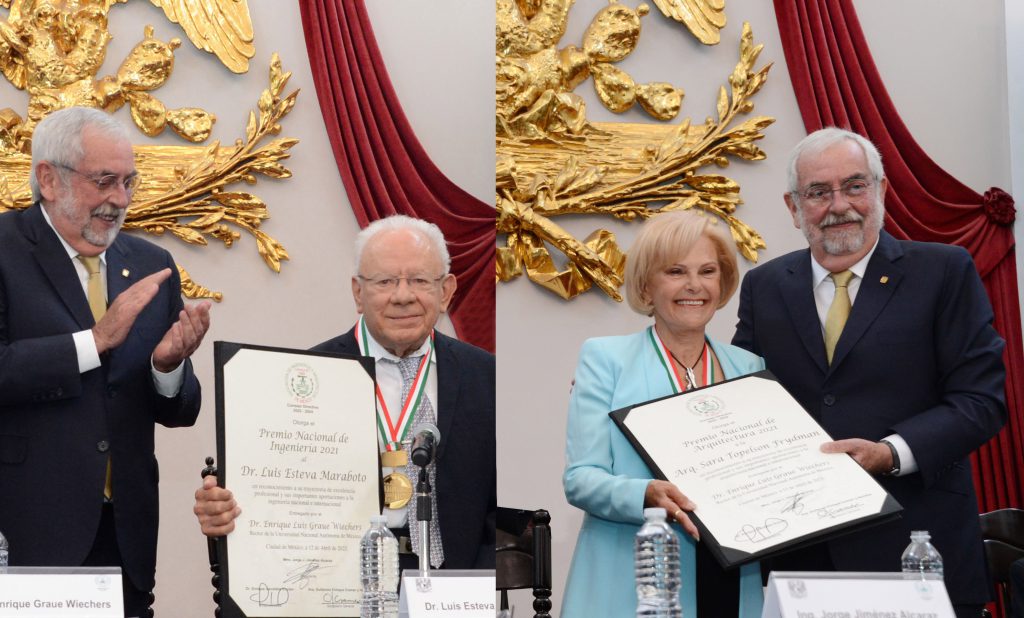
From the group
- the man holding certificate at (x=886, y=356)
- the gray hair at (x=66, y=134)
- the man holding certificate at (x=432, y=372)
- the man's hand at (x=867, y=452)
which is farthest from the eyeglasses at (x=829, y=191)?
the gray hair at (x=66, y=134)

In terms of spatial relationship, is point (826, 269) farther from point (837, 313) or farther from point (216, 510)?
point (216, 510)

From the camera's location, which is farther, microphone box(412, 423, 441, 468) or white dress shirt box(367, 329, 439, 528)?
white dress shirt box(367, 329, 439, 528)

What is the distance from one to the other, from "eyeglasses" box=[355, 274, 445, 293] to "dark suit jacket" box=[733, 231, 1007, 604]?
3.11 ft

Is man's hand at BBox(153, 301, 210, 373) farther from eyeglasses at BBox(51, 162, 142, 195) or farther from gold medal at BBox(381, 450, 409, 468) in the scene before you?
gold medal at BBox(381, 450, 409, 468)

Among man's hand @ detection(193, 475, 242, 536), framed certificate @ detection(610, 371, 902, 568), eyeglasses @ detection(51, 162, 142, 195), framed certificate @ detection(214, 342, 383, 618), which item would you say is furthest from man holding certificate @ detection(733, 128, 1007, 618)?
eyeglasses @ detection(51, 162, 142, 195)

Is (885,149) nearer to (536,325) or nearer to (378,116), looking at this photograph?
(536,325)

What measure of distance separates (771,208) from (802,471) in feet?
3.25

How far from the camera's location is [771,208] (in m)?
3.24

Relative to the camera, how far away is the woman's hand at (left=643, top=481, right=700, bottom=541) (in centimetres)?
237

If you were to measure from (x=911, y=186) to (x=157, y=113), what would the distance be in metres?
2.21

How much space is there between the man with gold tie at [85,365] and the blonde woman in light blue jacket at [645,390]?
3.68ft

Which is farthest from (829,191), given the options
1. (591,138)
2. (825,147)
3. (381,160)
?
(381,160)

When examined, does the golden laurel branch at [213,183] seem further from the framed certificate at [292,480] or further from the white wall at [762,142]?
the white wall at [762,142]

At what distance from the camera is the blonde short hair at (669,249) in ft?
9.21
